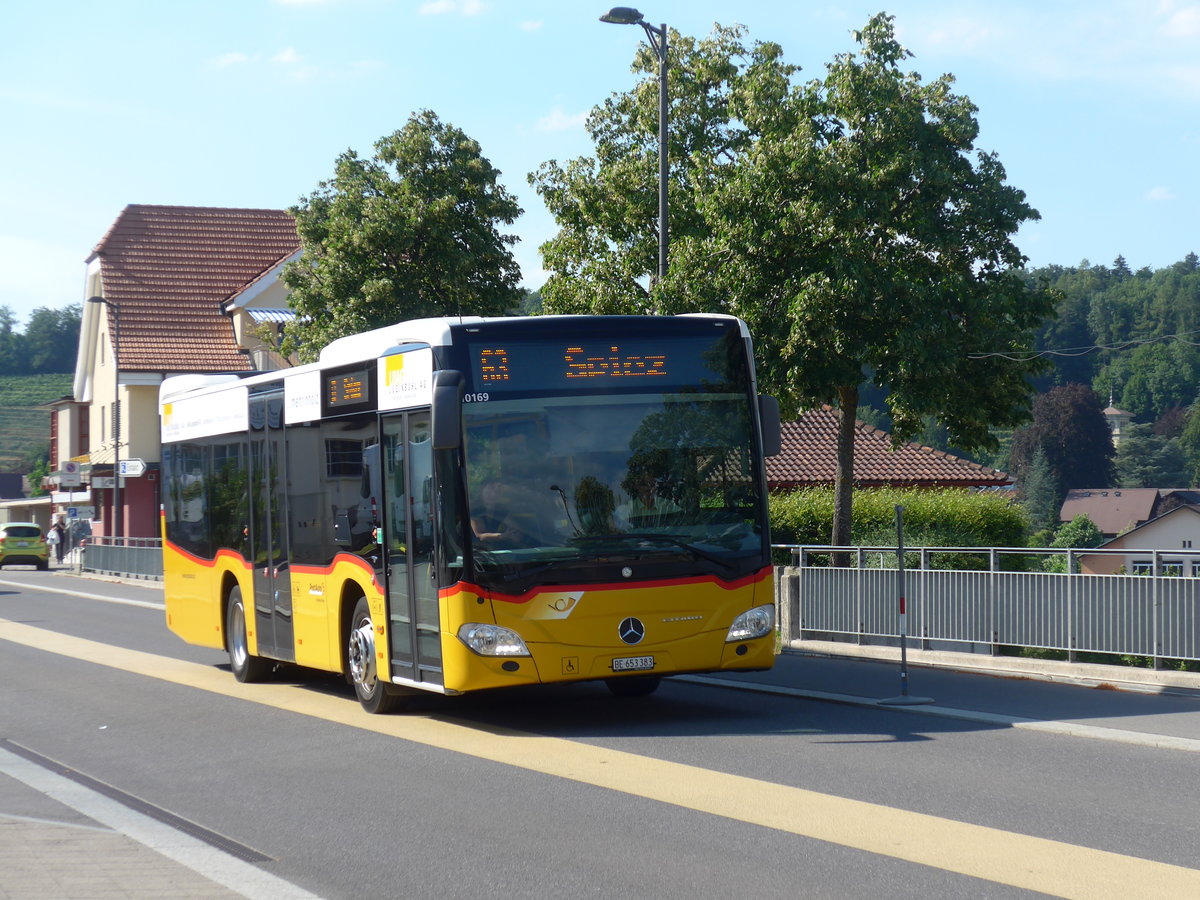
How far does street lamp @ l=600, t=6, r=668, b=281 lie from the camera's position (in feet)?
74.2

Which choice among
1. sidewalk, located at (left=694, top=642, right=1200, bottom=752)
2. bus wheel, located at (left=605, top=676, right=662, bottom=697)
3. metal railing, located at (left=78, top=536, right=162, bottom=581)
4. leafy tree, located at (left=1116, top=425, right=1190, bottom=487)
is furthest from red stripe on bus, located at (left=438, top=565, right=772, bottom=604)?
leafy tree, located at (left=1116, top=425, right=1190, bottom=487)

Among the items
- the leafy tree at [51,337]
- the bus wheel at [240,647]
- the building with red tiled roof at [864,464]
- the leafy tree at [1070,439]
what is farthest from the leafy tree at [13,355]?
the bus wheel at [240,647]

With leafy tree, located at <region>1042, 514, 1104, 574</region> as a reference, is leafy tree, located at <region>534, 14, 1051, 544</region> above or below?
above

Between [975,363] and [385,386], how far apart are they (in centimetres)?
1604

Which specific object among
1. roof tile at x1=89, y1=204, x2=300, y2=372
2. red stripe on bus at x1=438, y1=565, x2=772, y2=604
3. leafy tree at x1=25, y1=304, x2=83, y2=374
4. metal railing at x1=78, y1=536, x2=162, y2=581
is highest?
leafy tree at x1=25, y1=304, x2=83, y2=374

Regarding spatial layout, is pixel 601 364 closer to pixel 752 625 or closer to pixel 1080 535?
pixel 752 625

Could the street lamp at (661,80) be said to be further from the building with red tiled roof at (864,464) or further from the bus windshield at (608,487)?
the building with red tiled roof at (864,464)

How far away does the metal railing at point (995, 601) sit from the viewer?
1403 cm

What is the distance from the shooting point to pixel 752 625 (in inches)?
468

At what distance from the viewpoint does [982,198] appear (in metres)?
25.8

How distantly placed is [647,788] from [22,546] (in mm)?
53591

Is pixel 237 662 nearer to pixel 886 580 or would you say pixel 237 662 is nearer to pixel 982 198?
pixel 886 580

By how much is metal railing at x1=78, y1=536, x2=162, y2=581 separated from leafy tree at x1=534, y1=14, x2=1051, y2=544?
72.8ft

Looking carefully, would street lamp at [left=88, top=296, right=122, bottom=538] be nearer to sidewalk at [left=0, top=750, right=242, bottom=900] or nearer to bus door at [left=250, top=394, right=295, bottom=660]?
bus door at [left=250, top=394, right=295, bottom=660]
